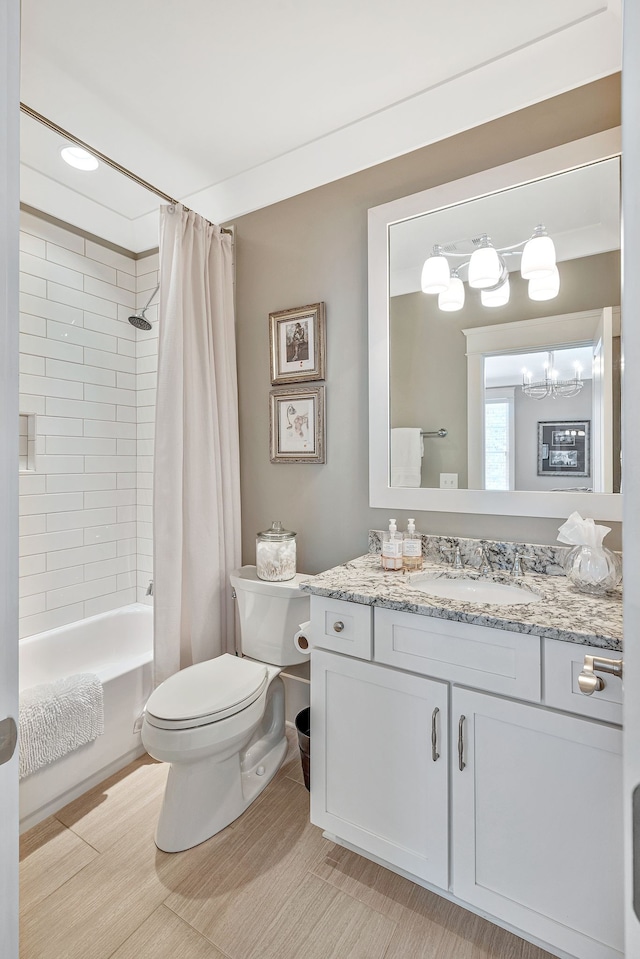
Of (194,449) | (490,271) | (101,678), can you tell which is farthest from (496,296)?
(101,678)

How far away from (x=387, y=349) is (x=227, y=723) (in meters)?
1.48

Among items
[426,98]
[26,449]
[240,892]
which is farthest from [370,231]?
[240,892]

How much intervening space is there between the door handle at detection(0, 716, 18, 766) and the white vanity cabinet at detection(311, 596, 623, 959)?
98cm

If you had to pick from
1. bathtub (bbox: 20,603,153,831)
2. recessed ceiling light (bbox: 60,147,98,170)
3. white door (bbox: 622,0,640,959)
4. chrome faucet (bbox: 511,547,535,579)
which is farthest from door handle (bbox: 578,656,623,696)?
recessed ceiling light (bbox: 60,147,98,170)

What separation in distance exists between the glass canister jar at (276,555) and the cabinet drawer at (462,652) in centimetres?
68

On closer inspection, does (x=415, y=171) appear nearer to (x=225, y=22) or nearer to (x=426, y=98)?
(x=426, y=98)

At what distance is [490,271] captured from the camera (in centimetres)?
170

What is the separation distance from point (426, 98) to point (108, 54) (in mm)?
1099

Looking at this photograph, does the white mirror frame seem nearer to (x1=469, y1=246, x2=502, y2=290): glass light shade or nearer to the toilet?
(x1=469, y1=246, x2=502, y2=290): glass light shade

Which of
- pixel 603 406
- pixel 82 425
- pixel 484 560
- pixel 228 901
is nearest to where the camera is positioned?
pixel 228 901

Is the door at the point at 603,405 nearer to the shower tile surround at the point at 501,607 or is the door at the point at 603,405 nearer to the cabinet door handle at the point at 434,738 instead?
the shower tile surround at the point at 501,607

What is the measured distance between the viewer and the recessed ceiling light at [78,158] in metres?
2.02

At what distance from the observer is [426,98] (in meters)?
1.75

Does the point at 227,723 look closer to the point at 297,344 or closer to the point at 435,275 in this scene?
the point at 297,344
